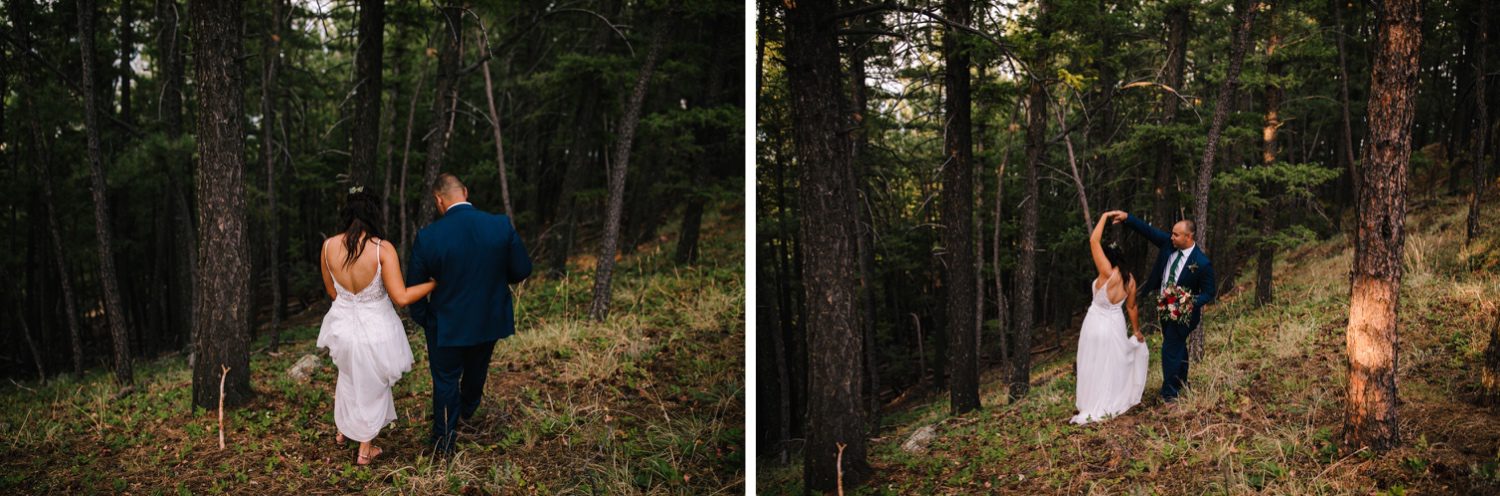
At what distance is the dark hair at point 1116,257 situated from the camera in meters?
4.94

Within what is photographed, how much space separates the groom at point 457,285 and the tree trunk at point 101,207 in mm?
1531

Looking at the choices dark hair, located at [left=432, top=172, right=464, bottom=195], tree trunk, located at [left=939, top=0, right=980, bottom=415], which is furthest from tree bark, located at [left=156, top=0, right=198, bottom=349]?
tree trunk, located at [left=939, top=0, right=980, bottom=415]

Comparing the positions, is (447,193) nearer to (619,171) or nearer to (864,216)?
(619,171)

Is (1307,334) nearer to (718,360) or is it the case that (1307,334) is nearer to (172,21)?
(718,360)

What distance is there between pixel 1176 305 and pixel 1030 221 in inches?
76.8

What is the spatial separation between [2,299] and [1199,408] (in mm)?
6161

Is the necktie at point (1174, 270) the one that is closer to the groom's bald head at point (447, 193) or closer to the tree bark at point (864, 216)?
the tree bark at point (864, 216)

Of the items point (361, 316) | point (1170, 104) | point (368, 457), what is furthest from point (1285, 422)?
point (361, 316)

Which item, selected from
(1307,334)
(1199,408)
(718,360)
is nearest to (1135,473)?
(1199,408)

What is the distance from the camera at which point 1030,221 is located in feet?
21.2

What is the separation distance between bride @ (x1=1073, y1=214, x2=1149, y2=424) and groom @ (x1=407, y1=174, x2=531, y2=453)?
10.9 feet

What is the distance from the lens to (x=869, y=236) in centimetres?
657

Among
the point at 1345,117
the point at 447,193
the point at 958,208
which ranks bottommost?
the point at 958,208

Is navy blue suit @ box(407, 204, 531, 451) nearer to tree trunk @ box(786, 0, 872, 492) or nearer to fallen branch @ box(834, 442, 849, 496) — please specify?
tree trunk @ box(786, 0, 872, 492)
